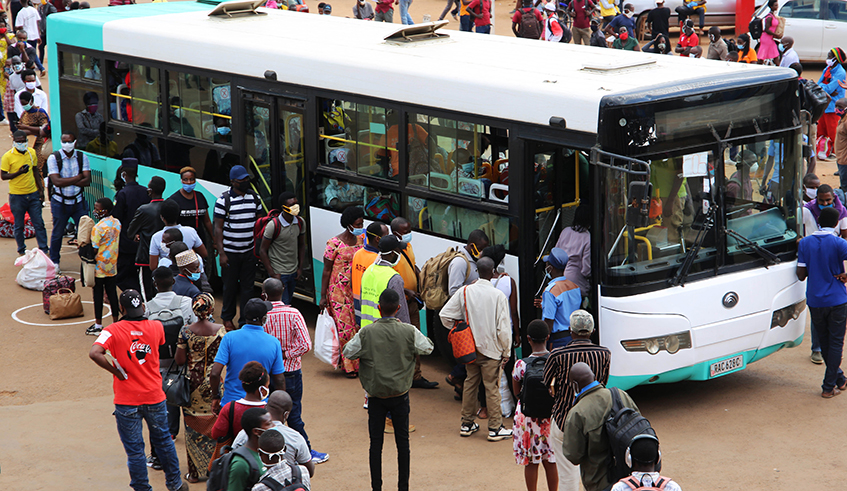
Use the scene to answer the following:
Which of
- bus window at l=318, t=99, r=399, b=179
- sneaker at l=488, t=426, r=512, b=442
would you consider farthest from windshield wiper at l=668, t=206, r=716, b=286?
bus window at l=318, t=99, r=399, b=179

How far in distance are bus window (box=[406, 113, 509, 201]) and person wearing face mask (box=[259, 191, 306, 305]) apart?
1.32m

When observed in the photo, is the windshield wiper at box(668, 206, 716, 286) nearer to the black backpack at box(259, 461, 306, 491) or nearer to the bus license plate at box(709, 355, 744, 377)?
the bus license plate at box(709, 355, 744, 377)

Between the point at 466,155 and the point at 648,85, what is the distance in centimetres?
173

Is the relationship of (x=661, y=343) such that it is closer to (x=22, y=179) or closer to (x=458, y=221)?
(x=458, y=221)

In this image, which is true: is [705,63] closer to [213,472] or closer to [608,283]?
[608,283]

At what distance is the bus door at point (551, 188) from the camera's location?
8.03 m

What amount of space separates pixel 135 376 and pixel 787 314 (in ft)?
17.6

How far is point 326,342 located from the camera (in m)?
9.25

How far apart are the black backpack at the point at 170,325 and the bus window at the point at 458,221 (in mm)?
2676

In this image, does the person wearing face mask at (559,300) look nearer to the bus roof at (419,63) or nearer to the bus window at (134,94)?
the bus roof at (419,63)

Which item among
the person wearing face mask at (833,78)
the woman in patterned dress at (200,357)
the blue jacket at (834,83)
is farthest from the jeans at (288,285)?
the blue jacket at (834,83)

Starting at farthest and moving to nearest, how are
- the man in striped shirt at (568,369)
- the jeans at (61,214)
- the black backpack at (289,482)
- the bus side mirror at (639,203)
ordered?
the jeans at (61,214), the bus side mirror at (639,203), the man in striped shirt at (568,369), the black backpack at (289,482)

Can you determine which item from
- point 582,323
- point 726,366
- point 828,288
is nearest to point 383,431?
point 582,323

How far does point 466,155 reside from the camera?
8.54 metres
